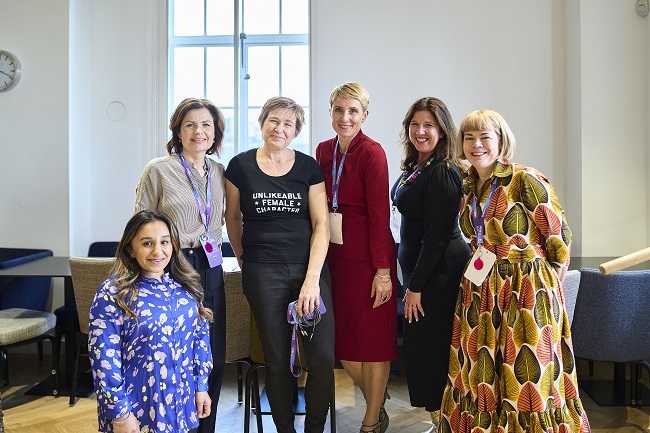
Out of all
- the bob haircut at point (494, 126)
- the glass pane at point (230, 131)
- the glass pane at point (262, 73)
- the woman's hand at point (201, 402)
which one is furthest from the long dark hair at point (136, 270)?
the glass pane at point (262, 73)

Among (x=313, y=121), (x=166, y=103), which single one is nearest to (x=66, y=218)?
(x=166, y=103)

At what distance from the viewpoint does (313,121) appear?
4828mm

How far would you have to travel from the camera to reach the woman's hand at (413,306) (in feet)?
8.38

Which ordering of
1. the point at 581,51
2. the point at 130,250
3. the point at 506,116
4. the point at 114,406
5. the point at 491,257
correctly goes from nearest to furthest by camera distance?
the point at 114,406 < the point at 130,250 < the point at 491,257 < the point at 581,51 < the point at 506,116

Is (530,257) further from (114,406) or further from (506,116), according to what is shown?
(506,116)

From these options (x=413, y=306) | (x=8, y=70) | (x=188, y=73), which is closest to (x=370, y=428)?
(x=413, y=306)

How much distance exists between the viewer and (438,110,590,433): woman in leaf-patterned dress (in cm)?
221

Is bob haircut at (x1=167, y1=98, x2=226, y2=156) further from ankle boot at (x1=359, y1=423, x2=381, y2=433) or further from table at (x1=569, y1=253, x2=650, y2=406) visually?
table at (x1=569, y1=253, x2=650, y2=406)

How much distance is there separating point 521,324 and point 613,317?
37.4 inches

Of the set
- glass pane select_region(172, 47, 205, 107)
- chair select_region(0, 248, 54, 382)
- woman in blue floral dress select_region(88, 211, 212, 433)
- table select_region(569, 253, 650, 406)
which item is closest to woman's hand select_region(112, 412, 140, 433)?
woman in blue floral dress select_region(88, 211, 212, 433)

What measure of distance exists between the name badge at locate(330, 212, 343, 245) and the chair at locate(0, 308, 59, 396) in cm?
207

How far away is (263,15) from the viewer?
16.7 feet

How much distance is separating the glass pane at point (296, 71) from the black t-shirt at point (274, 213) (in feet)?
8.72

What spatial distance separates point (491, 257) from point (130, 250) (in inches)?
51.4
